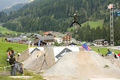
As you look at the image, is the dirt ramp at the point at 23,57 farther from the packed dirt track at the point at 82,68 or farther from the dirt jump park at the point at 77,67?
the packed dirt track at the point at 82,68

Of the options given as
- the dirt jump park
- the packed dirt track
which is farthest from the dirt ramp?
the packed dirt track

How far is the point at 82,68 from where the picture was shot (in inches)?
940

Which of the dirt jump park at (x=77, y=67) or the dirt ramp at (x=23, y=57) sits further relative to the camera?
the dirt ramp at (x=23, y=57)

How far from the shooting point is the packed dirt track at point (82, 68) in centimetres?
2195

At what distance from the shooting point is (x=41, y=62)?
2778 centimetres

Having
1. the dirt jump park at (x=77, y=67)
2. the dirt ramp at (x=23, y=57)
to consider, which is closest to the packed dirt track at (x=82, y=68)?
the dirt jump park at (x=77, y=67)

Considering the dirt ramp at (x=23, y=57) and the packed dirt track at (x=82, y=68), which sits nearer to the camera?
the packed dirt track at (x=82, y=68)

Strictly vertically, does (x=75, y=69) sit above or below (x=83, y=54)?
below

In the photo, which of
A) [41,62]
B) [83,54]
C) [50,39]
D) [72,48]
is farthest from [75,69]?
[50,39]

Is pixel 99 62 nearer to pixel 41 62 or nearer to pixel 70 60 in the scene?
pixel 70 60

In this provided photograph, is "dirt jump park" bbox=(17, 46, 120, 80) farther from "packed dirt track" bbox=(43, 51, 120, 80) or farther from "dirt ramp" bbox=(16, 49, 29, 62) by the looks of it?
"dirt ramp" bbox=(16, 49, 29, 62)

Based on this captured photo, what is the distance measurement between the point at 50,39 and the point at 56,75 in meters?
109

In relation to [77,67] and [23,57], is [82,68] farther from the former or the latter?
[23,57]

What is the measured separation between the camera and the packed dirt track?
22.0 m
